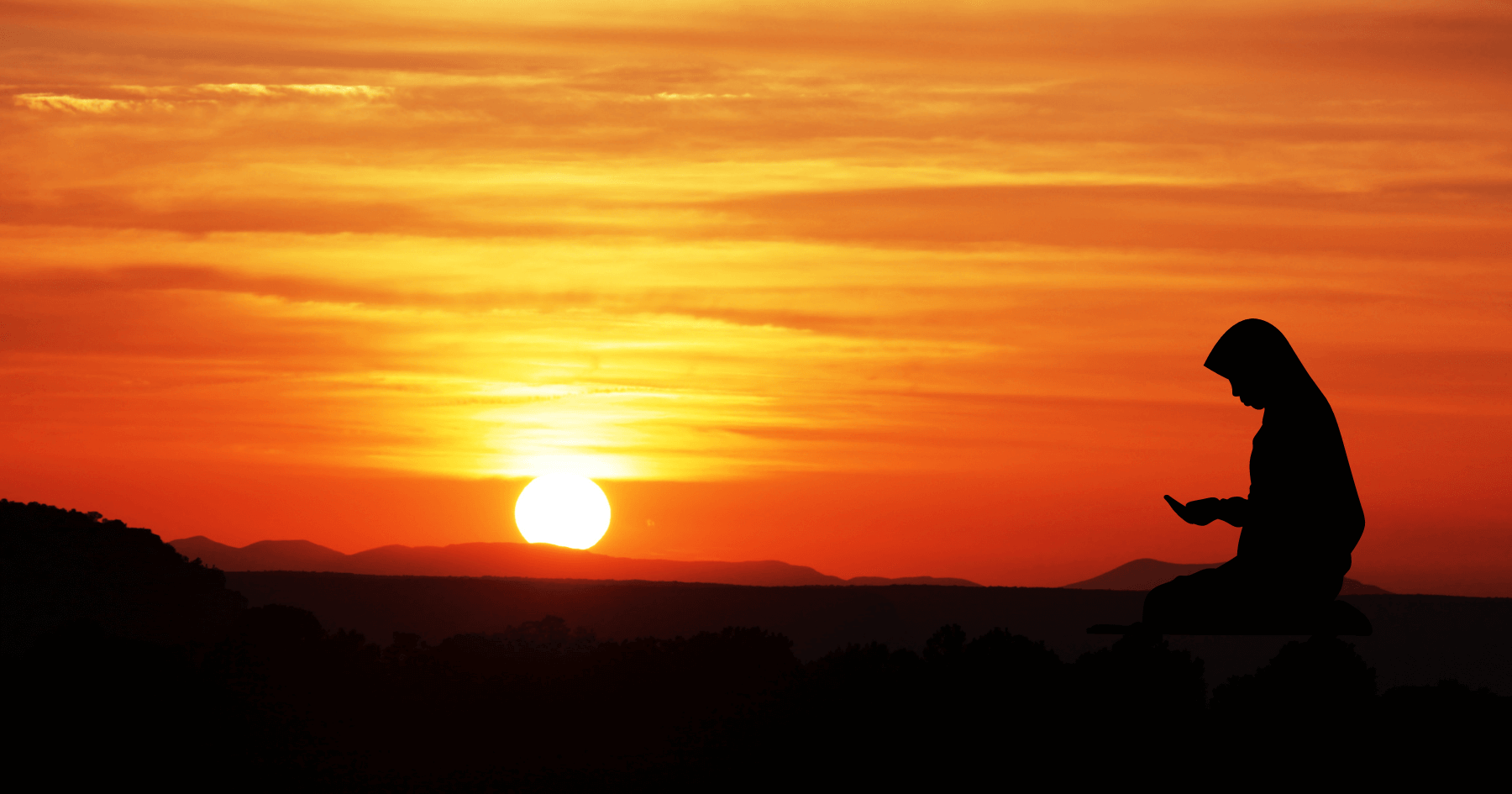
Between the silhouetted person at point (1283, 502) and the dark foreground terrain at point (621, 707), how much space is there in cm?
55

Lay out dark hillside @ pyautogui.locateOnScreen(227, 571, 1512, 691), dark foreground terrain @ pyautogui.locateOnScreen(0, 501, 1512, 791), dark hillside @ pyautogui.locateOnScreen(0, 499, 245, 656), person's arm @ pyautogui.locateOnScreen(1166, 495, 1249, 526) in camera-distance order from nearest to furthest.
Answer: person's arm @ pyautogui.locateOnScreen(1166, 495, 1249, 526), dark foreground terrain @ pyautogui.locateOnScreen(0, 501, 1512, 791), dark hillside @ pyautogui.locateOnScreen(0, 499, 245, 656), dark hillside @ pyautogui.locateOnScreen(227, 571, 1512, 691)

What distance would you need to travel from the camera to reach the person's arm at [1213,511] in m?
13.7

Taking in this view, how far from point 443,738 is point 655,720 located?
7.53 m

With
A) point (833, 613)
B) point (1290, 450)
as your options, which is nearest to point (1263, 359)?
point (1290, 450)

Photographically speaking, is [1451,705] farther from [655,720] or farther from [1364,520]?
[655,720]

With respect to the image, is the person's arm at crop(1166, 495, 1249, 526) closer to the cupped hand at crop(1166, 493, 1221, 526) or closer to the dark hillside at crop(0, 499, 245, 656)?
the cupped hand at crop(1166, 493, 1221, 526)

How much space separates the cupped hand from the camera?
45.0 feet

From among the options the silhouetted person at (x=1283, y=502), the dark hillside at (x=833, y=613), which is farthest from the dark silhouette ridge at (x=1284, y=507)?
the dark hillside at (x=833, y=613)

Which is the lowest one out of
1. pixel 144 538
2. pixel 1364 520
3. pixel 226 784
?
pixel 226 784

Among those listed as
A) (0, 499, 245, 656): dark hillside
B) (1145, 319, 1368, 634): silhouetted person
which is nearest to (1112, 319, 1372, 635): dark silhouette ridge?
(1145, 319, 1368, 634): silhouetted person

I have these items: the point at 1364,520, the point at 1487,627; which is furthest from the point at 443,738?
the point at 1487,627

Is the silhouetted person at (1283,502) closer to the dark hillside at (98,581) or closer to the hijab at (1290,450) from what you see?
the hijab at (1290,450)

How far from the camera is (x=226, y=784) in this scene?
40969 millimetres

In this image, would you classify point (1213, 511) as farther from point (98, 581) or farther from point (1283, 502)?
point (98, 581)
